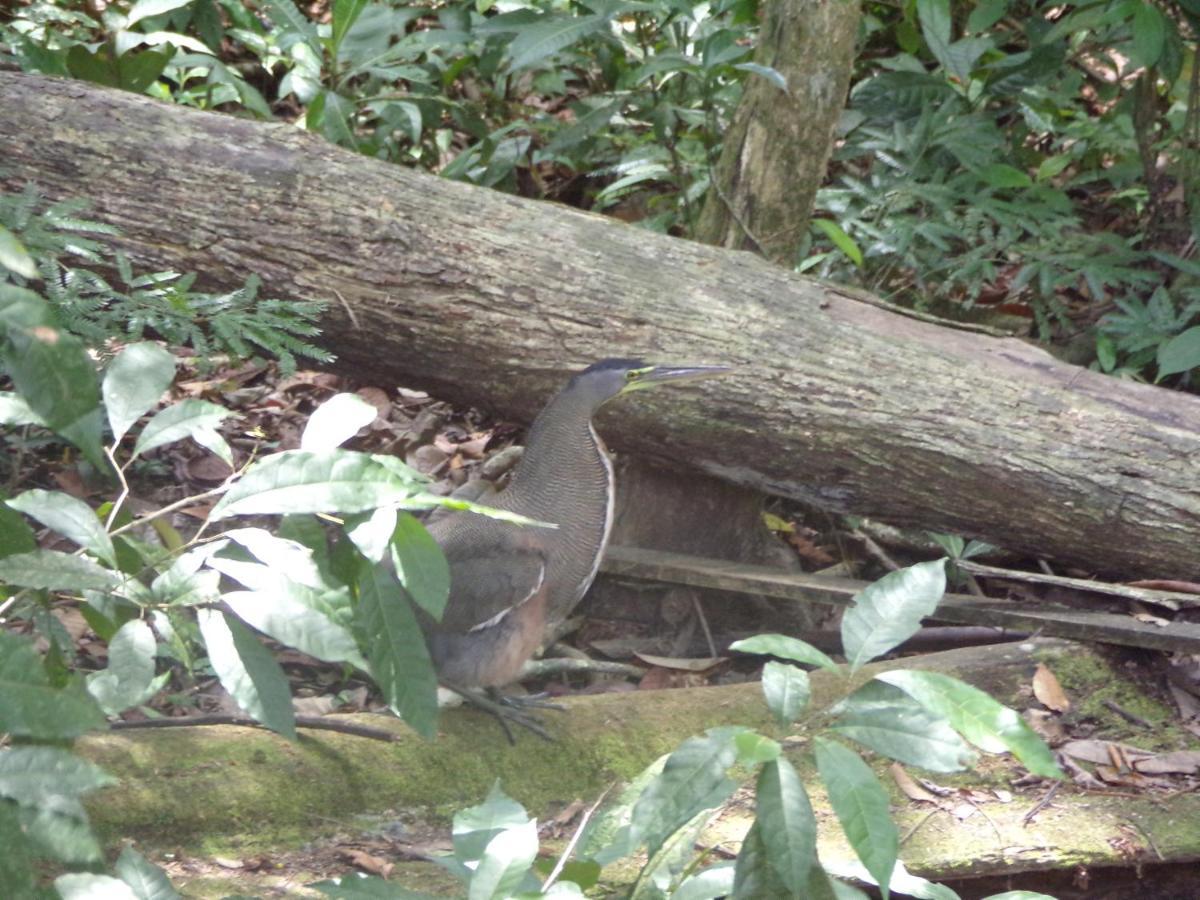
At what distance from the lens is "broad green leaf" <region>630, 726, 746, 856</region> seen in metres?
1.50

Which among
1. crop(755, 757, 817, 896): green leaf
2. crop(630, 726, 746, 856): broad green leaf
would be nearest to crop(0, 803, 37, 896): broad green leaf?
crop(630, 726, 746, 856): broad green leaf

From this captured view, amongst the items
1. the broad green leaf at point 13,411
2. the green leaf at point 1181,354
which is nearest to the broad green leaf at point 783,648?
the broad green leaf at point 13,411

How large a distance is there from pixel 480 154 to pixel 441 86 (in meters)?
0.87

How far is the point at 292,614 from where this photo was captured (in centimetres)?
152

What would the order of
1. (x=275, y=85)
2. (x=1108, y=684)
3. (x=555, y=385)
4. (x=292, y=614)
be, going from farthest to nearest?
(x=275, y=85), (x=555, y=385), (x=1108, y=684), (x=292, y=614)

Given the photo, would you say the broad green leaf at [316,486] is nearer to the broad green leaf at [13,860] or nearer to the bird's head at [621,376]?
the broad green leaf at [13,860]

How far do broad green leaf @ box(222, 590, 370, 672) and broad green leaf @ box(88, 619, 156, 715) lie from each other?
0.15 m

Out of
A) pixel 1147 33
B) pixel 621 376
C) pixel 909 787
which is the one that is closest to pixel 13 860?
pixel 909 787

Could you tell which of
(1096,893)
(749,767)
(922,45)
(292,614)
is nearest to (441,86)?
(922,45)

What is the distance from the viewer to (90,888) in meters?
A: 1.44

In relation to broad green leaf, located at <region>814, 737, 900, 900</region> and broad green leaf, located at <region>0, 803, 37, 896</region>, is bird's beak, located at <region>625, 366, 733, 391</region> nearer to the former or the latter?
broad green leaf, located at <region>814, 737, 900, 900</region>

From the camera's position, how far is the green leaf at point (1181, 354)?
185 inches

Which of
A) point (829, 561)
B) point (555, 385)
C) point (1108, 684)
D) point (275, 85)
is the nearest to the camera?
point (1108, 684)

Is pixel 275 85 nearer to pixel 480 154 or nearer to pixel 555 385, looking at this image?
pixel 480 154
